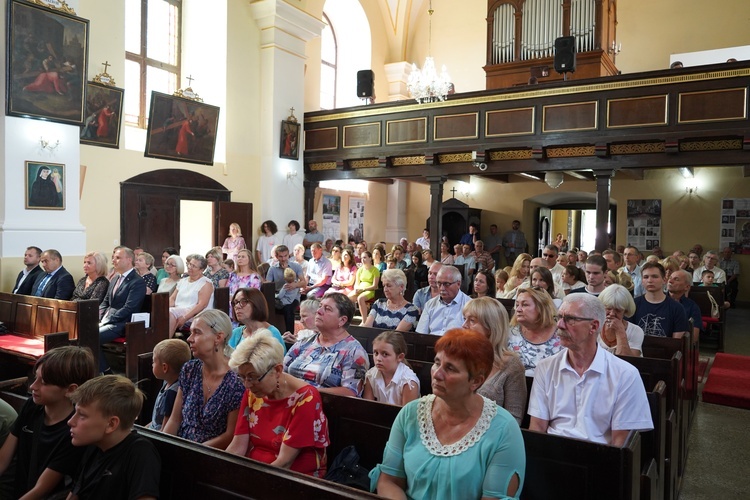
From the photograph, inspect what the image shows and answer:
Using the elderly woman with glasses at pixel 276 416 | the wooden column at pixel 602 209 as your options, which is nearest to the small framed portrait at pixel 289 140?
the wooden column at pixel 602 209

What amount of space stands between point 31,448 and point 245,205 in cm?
950

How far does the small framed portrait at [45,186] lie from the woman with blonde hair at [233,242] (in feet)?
11.7

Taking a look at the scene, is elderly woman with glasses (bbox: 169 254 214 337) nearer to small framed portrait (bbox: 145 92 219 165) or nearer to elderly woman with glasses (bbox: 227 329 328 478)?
elderly woman with glasses (bbox: 227 329 328 478)

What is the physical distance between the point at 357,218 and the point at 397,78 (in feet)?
14.0

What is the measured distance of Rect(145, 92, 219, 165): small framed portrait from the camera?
1020 cm

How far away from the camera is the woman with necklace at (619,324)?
3.70 metres

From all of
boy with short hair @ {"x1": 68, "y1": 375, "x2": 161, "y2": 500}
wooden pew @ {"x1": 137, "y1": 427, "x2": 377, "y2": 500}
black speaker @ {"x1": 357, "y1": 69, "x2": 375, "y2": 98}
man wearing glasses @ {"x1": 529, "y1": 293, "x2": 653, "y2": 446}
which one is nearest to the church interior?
black speaker @ {"x1": 357, "y1": 69, "x2": 375, "y2": 98}

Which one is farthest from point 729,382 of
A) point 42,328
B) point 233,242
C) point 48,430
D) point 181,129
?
point 181,129

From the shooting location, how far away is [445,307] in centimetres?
472

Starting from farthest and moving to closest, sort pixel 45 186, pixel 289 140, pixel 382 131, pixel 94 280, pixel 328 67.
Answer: pixel 328 67, pixel 289 140, pixel 382 131, pixel 45 186, pixel 94 280

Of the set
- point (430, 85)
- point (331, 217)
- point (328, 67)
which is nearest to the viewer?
point (430, 85)

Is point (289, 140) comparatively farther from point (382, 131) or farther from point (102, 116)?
point (102, 116)

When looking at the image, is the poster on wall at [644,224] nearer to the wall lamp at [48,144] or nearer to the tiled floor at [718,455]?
the tiled floor at [718,455]

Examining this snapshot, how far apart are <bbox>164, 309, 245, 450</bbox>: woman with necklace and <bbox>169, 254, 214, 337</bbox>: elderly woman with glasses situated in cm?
343
